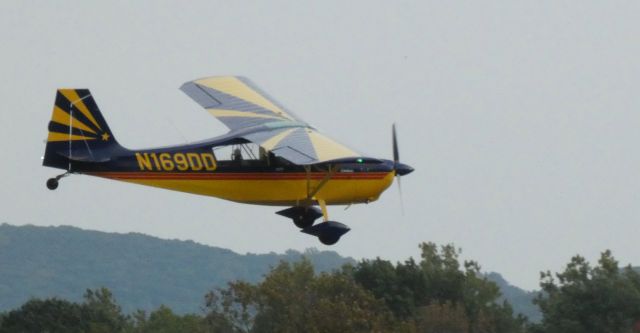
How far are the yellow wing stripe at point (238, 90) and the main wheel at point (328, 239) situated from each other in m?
4.76

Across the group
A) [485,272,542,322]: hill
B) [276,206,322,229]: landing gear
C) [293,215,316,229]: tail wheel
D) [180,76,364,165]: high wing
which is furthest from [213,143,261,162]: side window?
[485,272,542,322]: hill

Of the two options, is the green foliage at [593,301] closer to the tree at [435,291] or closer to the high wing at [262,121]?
the tree at [435,291]

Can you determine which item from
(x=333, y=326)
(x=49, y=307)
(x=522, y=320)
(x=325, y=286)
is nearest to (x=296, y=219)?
(x=333, y=326)

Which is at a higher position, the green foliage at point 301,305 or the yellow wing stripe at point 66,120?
the yellow wing stripe at point 66,120

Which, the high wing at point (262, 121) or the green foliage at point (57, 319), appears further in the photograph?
the green foliage at point (57, 319)

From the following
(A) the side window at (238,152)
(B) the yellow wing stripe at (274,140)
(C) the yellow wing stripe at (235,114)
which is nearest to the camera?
(B) the yellow wing stripe at (274,140)

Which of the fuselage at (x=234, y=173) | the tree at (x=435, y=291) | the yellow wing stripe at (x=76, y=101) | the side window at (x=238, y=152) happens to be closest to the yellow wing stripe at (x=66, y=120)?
the yellow wing stripe at (x=76, y=101)

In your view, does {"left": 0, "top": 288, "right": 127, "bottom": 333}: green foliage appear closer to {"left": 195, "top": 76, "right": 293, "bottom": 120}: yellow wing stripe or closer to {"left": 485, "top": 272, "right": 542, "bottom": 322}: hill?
{"left": 195, "top": 76, "right": 293, "bottom": 120}: yellow wing stripe

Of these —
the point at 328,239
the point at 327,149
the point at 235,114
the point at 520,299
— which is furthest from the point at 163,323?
the point at 520,299

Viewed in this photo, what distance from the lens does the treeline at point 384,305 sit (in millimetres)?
52469

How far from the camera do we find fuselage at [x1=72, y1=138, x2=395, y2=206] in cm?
3209

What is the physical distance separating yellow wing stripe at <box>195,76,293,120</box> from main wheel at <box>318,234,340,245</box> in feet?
15.6

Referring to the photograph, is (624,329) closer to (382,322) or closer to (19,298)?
(382,322)

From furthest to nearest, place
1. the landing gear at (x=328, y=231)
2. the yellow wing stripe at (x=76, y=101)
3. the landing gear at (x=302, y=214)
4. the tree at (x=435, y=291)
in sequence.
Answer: the tree at (x=435, y=291)
the landing gear at (x=302, y=214)
the yellow wing stripe at (x=76, y=101)
the landing gear at (x=328, y=231)
